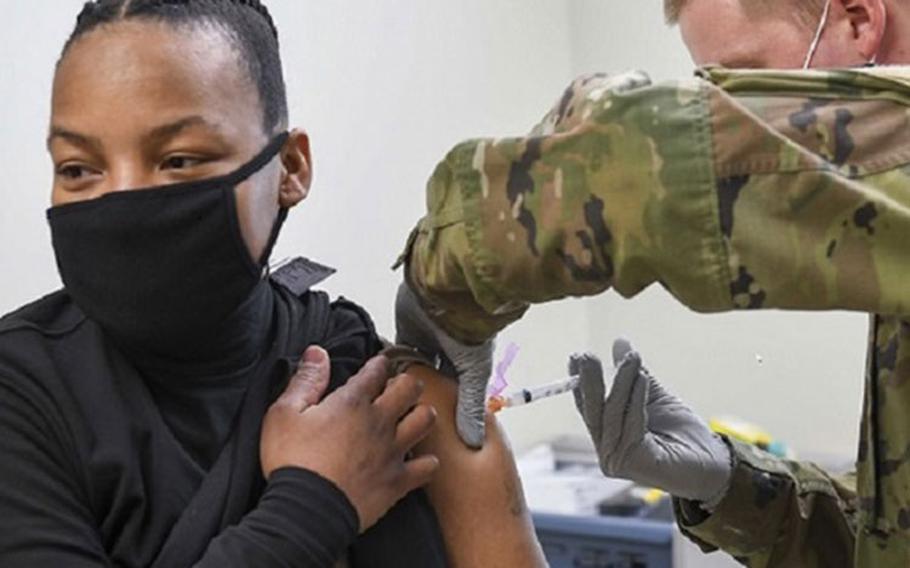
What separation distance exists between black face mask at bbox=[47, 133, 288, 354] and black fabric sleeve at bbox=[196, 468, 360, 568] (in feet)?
0.61

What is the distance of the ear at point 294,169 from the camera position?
3.97 ft

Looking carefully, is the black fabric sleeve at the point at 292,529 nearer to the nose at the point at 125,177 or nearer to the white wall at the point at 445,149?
the nose at the point at 125,177

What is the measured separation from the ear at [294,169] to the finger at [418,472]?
1.04 ft

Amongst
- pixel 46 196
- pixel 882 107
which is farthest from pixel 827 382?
pixel 882 107

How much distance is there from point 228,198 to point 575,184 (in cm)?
37

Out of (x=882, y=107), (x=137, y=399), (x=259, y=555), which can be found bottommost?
(x=259, y=555)

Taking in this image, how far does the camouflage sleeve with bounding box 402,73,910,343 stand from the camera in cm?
87

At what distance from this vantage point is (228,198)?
43.3 inches

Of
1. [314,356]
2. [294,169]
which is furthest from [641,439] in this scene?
[294,169]

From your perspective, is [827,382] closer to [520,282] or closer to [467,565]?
[467,565]

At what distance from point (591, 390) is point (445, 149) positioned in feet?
5.32

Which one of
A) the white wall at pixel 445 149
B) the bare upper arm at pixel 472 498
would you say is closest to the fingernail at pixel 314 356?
the bare upper arm at pixel 472 498

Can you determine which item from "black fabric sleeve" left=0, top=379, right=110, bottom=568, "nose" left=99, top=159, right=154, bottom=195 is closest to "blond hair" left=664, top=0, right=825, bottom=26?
"nose" left=99, top=159, right=154, bottom=195

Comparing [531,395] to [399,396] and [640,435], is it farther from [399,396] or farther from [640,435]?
[399,396]
